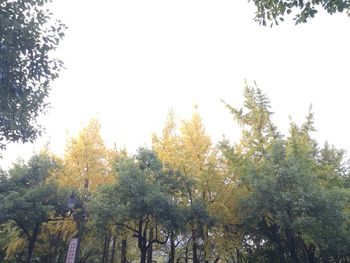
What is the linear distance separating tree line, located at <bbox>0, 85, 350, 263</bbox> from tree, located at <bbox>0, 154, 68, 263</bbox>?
5cm

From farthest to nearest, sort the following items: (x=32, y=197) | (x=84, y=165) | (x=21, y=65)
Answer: (x=84, y=165) < (x=32, y=197) < (x=21, y=65)

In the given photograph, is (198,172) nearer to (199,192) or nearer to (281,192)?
(199,192)

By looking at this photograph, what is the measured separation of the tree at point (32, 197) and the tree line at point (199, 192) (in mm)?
50

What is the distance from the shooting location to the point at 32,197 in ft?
51.0

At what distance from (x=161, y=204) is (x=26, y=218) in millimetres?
7042

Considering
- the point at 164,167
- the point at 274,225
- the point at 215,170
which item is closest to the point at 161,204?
the point at 164,167

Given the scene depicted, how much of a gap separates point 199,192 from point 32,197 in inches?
323

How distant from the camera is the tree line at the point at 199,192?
12969 millimetres

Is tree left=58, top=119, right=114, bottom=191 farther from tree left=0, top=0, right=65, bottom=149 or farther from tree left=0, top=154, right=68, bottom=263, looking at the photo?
tree left=0, top=0, right=65, bottom=149

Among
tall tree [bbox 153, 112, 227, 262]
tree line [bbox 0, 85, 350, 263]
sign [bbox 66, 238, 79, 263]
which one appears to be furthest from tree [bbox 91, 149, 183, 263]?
sign [bbox 66, 238, 79, 263]

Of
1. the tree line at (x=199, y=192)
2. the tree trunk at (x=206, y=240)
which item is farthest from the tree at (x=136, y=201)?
the tree trunk at (x=206, y=240)

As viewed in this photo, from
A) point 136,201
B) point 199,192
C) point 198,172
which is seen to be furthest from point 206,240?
point 136,201

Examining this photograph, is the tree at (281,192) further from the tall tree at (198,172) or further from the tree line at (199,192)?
the tall tree at (198,172)

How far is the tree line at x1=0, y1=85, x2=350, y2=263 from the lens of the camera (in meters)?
13.0
